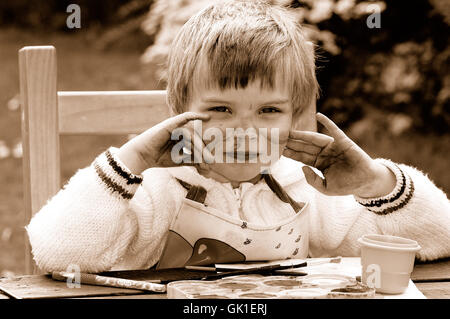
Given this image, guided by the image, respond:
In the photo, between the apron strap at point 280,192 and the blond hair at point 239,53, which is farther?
the apron strap at point 280,192

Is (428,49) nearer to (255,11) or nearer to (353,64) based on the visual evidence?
(353,64)

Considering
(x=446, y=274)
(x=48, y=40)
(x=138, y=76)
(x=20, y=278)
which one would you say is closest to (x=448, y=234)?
(x=446, y=274)

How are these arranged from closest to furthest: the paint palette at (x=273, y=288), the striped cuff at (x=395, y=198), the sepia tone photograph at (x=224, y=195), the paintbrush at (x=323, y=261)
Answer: the paint palette at (x=273, y=288) < the sepia tone photograph at (x=224, y=195) < the paintbrush at (x=323, y=261) < the striped cuff at (x=395, y=198)

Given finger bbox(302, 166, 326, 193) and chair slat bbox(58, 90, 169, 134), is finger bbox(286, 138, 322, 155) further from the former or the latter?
chair slat bbox(58, 90, 169, 134)

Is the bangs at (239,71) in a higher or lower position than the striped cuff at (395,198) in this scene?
higher

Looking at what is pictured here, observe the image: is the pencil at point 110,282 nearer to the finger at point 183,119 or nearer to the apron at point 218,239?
the apron at point 218,239

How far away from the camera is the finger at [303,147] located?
1.35m

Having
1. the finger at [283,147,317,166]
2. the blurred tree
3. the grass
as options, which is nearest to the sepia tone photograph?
the finger at [283,147,317,166]

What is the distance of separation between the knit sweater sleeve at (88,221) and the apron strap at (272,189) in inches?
5.5

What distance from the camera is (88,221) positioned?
128 cm

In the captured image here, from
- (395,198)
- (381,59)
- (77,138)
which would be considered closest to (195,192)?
(395,198)

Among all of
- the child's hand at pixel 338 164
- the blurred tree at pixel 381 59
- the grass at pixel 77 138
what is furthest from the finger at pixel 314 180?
the blurred tree at pixel 381 59

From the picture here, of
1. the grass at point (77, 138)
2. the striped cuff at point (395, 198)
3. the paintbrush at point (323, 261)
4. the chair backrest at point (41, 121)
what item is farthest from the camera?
the grass at point (77, 138)

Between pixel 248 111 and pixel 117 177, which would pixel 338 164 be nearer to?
pixel 248 111
